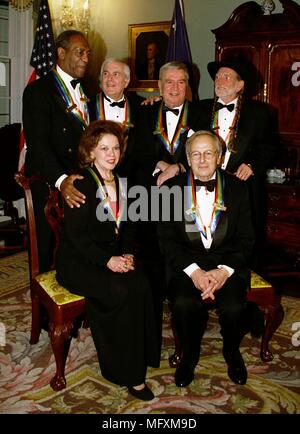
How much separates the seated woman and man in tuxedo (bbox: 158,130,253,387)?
0.22 meters

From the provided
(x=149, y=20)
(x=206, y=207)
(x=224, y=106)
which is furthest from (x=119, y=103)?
(x=149, y=20)

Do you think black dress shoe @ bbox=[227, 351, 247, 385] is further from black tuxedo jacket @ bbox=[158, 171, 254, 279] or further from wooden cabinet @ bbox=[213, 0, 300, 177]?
wooden cabinet @ bbox=[213, 0, 300, 177]

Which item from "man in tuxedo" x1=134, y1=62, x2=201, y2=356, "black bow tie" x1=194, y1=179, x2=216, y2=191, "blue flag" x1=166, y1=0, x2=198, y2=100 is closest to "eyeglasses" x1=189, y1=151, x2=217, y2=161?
"black bow tie" x1=194, y1=179, x2=216, y2=191

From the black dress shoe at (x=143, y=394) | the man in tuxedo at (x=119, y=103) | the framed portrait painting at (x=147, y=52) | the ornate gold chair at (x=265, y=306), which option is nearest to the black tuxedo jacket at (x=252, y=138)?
the man in tuxedo at (x=119, y=103)

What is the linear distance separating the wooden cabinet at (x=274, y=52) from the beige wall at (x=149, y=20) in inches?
23.7

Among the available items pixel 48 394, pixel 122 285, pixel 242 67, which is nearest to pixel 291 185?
pixel 242 67

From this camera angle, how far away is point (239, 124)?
143 inches

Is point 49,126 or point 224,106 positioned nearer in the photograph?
point 49,126

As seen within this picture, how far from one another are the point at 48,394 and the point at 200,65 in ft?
14.7

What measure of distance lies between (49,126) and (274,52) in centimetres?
265

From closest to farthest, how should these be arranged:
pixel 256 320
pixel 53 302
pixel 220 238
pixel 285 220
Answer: pixel 53 302 < pixel 220 238 < pixel 256 320 < pixel 285 220

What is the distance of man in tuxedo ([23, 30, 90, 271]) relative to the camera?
10.9ft

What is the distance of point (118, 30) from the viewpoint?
647 centimetres

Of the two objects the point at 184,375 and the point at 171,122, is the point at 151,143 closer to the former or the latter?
the point at 171,122
